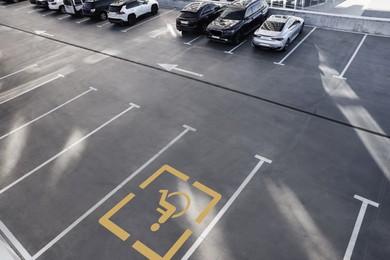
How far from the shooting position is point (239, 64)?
13.4 meters

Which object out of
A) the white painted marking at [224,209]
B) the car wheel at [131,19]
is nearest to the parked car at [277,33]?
the white painted marking at [224,209]

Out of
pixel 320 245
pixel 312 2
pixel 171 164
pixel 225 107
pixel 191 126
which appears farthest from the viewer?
pixel 312 2

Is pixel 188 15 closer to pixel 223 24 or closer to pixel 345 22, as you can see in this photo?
pixel 223 24

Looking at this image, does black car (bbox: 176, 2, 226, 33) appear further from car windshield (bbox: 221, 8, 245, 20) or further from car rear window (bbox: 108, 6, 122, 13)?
car rear window (bbox: 108, 6, 122, 13)

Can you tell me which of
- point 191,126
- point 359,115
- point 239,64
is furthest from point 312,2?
point 191,126

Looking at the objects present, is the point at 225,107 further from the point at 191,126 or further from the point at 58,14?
the point at 58,14

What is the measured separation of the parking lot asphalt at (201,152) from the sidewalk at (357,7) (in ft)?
19.6

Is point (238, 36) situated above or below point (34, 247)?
above

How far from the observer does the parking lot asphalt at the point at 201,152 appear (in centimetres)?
642

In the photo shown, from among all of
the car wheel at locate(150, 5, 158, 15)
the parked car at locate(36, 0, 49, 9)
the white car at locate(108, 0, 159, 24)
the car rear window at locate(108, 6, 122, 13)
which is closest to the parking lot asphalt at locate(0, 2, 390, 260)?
the white car at locate(108, 0, 159, 24)

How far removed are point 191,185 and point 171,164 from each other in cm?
101

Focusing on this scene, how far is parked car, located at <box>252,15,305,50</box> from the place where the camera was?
13.5m

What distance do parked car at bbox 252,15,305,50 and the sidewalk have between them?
8.55 metres

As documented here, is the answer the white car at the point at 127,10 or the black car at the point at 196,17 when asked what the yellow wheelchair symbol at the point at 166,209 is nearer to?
the black car at the point at 196,17
